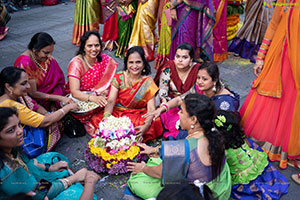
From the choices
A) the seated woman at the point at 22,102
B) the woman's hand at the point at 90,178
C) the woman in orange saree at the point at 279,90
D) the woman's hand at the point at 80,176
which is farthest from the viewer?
the woman in orange saree at the point at 279,90

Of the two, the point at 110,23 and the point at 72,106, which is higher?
the point at 110,23

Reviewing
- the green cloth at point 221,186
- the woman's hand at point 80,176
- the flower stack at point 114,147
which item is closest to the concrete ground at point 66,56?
the flower stack at point 114,147

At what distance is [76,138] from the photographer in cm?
360

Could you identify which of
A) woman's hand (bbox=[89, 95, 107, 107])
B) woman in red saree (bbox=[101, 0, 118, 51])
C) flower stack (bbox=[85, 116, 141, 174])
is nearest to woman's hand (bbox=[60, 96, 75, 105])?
woman's hand (bbox=[89, 95, 107, 107])

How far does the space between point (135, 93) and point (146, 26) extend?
8.22ft

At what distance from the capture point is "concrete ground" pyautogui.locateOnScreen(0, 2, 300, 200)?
2.87 m

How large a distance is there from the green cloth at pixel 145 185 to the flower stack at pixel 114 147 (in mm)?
374

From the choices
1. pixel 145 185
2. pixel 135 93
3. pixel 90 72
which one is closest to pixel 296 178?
pixel 145 185

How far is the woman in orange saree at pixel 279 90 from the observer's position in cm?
280

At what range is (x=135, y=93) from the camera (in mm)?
3514

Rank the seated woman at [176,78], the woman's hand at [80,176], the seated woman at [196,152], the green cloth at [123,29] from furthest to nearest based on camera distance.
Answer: the green cloth at [123,29] < the seated woman at [176,78] < the woman's hand at [80,176] < the seated woman at [196,152]

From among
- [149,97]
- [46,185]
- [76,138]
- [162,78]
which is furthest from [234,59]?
[46,185]

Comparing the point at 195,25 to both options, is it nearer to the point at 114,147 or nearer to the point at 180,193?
the point at 114,147

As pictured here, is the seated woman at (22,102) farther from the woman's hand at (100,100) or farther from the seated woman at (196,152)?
the seated woman at (196,152)
